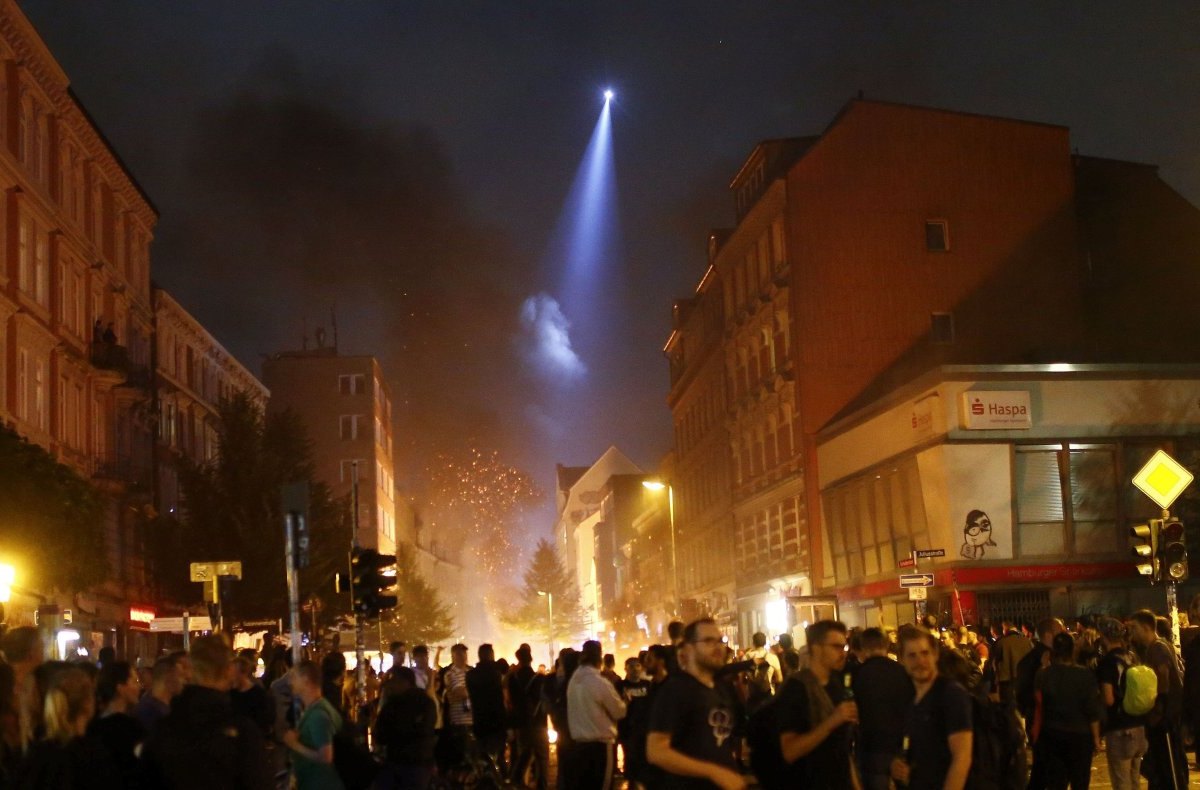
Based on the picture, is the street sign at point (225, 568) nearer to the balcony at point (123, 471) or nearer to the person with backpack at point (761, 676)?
the person with backpack at point (761, 676)

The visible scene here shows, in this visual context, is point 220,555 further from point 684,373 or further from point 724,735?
point 724,735

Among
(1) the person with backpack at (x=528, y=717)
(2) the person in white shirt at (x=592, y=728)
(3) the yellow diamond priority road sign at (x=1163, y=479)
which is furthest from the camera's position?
(1) the person with backpack at (x=528, y=717)

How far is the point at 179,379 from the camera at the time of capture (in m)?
63.9

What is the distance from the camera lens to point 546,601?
143125mm

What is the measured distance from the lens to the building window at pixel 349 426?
100188mm

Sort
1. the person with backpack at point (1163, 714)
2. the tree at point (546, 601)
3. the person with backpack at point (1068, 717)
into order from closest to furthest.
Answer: the person with backpack at point (1068, 717) < the person with backpack at point (1163, 714) < the tree at point (546, 601)

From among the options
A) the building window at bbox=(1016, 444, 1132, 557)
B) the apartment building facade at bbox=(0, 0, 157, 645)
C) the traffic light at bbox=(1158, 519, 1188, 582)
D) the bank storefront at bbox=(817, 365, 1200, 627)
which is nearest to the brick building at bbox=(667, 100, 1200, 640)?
the bank storefront at bbox=(817, 365, 1200, 627)

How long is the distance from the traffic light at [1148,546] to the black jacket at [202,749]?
1500 cm

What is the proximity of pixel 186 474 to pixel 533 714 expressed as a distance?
38.8m

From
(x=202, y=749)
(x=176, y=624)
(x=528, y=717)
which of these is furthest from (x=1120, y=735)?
(x=176, y=624)

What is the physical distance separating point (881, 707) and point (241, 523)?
159 ft

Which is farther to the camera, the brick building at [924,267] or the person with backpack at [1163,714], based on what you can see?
the brick building at [924,267]

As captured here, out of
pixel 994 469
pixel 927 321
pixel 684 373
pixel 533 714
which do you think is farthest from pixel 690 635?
pixel 684 373

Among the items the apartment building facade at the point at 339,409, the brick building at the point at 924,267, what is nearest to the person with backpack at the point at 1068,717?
the brick building at the point at 924,267
